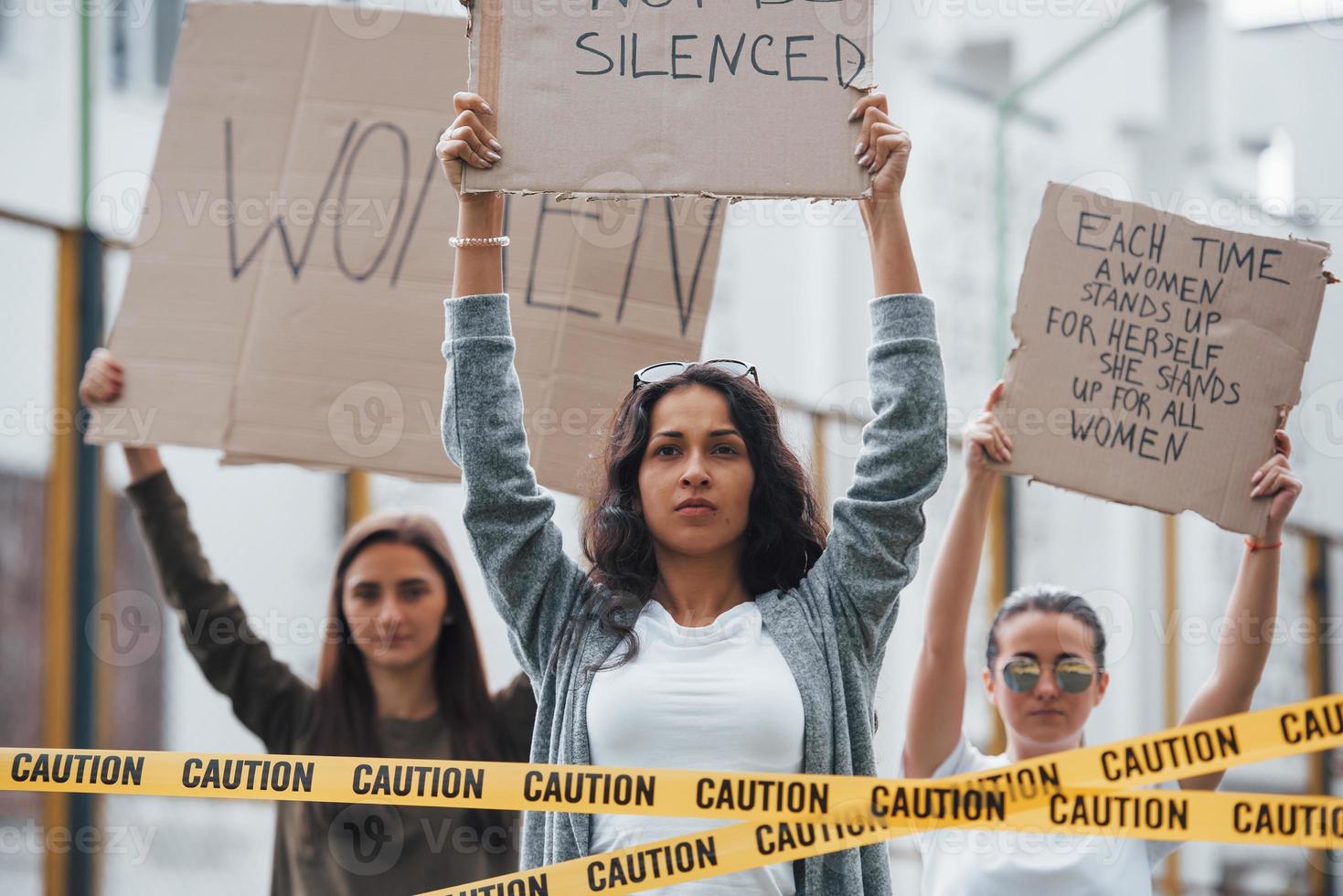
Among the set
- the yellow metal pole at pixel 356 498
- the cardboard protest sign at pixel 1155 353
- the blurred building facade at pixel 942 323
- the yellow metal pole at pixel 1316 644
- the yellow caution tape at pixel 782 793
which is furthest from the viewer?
the yellow metal pole at pixel 1316 644

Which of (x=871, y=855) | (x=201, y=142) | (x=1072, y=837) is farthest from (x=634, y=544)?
(x=201, y=142)

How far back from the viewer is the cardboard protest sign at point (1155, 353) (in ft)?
9.31

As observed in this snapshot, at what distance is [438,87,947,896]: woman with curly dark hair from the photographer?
2195mm

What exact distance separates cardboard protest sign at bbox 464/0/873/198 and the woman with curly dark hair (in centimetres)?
6

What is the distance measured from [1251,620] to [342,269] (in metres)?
1.90

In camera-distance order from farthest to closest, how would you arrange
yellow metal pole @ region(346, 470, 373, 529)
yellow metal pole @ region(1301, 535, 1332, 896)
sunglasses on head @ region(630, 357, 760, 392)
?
yellow metal pole @ region(1301, 535, 1332, 896)
yellow metal pole @ region(346, 470, 373, 529)
sunglasses on head @ region(630, 357, 760, 392)

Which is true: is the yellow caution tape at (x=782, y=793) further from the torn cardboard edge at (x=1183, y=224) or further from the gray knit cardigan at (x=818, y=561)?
the torn cardboard edge at (x=1183, y=224)

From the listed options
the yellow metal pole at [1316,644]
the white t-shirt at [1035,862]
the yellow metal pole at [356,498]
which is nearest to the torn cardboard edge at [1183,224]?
the white t-shirt at [1035,862]

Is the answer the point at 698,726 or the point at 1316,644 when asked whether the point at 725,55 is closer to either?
the point at 698,726

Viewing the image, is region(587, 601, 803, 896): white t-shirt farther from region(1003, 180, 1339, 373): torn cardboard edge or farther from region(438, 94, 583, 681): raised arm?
region(1003, 180, 1339, 373): torn cardboard edge

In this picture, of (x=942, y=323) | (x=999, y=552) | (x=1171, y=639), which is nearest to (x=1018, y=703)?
(x=999, y=552)

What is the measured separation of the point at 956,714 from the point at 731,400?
2.37 feet

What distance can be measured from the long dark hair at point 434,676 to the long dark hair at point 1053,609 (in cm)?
98

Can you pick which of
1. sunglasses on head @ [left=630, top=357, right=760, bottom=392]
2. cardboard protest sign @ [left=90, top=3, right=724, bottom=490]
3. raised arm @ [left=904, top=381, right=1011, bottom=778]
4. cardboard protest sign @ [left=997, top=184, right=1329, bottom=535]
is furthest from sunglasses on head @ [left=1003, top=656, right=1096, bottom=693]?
cardboard protest sign @ [left=90, top=3, right=724, bottom=490]
